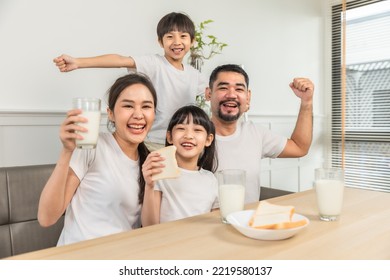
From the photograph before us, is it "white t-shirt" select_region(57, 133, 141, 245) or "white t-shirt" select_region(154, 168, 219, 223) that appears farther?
"white t-shirt" select_region(154, 168, 219, 223)

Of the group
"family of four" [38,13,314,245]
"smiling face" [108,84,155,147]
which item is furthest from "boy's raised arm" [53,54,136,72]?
"smiling face" [108,84,155,147]

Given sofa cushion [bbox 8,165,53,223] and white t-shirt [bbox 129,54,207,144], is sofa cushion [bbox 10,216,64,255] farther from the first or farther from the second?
white t-shirt [bbox 129,54,207,144]

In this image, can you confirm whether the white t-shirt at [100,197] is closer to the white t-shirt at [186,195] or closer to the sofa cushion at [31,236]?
the white t-shirt at [186,195]

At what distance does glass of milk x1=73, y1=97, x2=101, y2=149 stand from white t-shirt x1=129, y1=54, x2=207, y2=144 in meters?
0.98

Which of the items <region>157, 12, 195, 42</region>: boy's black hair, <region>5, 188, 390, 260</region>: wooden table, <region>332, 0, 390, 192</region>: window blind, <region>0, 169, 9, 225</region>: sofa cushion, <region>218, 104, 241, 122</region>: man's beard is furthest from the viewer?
<region>332, 0, 390, 192</region>: window blind

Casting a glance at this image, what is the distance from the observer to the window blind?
3490mm

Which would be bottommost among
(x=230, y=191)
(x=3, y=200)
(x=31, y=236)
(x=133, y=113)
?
(x=31, y=236)

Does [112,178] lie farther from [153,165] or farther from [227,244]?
[227,244]

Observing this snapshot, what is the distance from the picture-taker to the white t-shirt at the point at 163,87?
1.96 m

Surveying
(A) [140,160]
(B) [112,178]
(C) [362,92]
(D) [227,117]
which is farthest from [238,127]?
(C) [362,92]

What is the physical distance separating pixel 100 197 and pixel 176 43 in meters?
0.99

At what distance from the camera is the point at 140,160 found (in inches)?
53.7

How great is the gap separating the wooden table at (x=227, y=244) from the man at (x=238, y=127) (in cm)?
74
